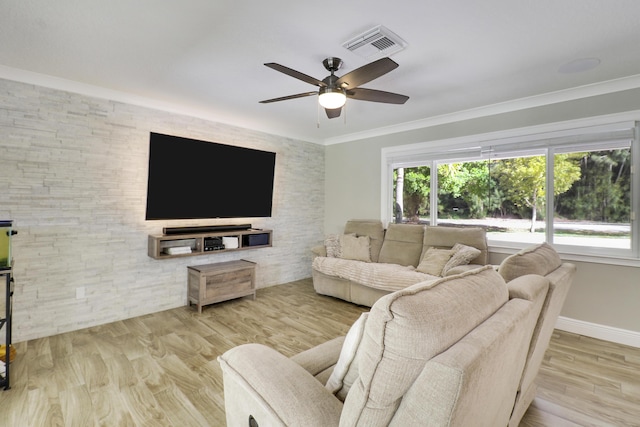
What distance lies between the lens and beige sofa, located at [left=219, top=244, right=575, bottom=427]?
733 mm

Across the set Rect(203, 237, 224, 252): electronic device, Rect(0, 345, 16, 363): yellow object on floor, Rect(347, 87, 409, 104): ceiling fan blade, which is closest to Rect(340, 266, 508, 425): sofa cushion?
Rect(347, 87, 409, 104): ceiling fan blade

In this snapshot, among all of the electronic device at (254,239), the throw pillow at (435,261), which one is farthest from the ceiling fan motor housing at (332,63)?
the electronic device at (254,239)

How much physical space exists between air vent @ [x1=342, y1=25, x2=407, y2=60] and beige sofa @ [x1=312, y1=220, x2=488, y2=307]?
6.86 feet

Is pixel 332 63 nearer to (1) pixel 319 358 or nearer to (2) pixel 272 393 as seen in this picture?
(1) pixel 319 358

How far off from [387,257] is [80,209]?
11.4 ft

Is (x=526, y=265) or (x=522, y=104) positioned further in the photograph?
(x=522, y=104)

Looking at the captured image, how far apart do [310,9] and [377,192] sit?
10.2 ft

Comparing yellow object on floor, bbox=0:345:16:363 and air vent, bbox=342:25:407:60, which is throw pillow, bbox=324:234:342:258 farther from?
yellow object on floor, bbox=0:345:16:363

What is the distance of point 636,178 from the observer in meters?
2.80

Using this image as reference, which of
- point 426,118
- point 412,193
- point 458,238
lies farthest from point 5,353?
point 426,118

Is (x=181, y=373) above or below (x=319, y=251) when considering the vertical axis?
below

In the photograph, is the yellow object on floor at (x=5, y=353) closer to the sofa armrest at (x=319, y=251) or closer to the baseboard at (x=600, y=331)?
the sofa armrest at (x=319, y=251)

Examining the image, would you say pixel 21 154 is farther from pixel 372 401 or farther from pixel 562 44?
pixel 562 44

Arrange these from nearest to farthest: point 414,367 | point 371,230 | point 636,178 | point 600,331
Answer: point 414,367 → point 636,178 → point 600,331 → point 371,230
